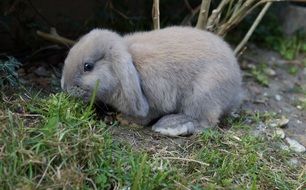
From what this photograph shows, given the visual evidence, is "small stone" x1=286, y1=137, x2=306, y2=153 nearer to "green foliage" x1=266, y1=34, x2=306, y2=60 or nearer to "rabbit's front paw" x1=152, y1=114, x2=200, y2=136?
"rabbit's front paw" x1=152, y1=114, x2=200, y2=136

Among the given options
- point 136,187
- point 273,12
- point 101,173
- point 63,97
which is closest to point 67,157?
point 101,173

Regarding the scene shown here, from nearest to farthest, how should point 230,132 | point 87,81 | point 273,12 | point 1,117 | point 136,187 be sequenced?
1. point 136,187
2. point 1,117
3. point 87,81
4. point 230,132
5. point 273,12

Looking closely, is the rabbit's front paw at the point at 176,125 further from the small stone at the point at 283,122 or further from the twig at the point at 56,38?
the twig at the point at 56,38

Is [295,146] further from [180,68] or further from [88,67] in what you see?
[88,67]

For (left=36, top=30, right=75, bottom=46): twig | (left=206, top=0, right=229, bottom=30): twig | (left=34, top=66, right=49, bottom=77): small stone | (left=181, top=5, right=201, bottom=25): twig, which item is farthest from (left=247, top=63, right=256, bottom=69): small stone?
(left=34, top=66, right=49, bottom=77): small stone

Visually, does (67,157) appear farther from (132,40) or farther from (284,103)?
(284,103)

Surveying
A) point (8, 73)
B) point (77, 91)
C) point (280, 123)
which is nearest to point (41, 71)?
point (8, 73)
